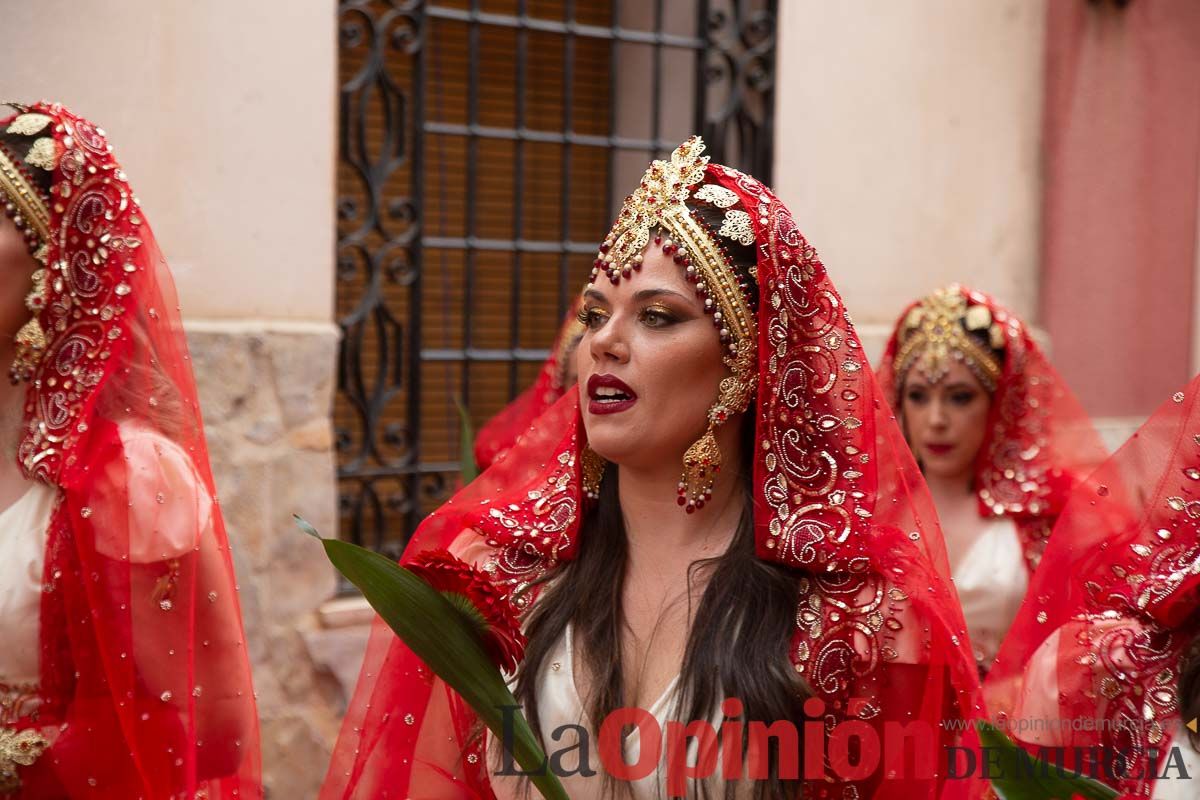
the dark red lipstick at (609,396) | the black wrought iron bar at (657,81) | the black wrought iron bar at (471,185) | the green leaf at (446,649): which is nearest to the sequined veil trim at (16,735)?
the green leaf at (446,649)

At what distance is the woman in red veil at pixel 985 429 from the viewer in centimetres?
416

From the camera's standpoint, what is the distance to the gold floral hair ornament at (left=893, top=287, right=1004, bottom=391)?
4.27m

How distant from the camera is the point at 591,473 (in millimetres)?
2475

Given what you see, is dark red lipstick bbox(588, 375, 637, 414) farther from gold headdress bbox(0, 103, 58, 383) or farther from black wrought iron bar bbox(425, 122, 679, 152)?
black wrought iron bar bbox(425, 122, 679, 152)

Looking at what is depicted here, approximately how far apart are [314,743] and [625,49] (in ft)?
10.8

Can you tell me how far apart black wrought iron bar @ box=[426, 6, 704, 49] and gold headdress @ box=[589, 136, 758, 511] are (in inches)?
121

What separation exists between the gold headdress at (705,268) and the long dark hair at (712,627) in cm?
3

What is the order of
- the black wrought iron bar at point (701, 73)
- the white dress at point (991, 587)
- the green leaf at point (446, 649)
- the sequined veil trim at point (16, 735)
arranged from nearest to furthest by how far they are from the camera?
the green leaf at point (446, 649), the sequined veil trim at point (16, 735), the white dress at point (991, 587), the black wrought iron bar at point (701, 73)

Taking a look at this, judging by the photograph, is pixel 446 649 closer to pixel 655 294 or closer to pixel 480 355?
pixel 655 294

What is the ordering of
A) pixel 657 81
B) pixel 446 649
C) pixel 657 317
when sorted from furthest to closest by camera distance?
1. pixel 657 81
2. pixel 657 317
3. pixel 446 649

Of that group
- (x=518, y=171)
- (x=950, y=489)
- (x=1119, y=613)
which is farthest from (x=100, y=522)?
(x=518, y=171)

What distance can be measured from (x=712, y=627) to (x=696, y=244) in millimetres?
616

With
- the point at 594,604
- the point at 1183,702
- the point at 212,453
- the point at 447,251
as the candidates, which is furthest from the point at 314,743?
the point at 1183,702

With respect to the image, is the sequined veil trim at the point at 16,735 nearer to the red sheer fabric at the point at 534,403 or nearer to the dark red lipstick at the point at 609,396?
the dark red lipstick at the point at 609,396
